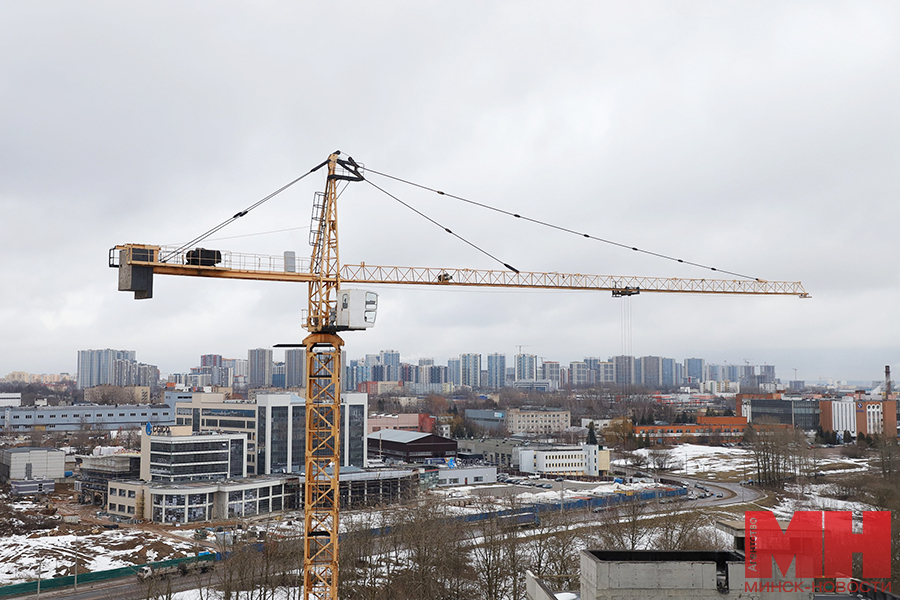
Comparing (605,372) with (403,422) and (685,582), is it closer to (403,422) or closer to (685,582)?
(403,422)

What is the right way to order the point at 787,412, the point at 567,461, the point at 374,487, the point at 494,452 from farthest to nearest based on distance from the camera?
the point at 787,412, the point at 494,452, the point at 567,461, the point at 374,487

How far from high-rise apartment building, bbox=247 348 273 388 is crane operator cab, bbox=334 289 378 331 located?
487ft

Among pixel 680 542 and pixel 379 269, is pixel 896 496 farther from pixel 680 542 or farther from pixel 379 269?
pixel 379 269

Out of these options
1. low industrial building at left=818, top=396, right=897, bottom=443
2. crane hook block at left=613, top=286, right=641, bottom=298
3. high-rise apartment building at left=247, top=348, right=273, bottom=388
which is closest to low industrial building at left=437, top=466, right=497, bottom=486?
crane hook block at left=613, top=286, right=641, bottom=298

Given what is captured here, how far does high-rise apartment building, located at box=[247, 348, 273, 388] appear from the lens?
16088 cm

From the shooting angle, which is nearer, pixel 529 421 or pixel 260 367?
pixel 529 421

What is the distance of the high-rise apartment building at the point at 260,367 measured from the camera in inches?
6334

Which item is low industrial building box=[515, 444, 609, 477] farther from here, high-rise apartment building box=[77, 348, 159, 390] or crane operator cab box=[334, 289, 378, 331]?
high-rise apartment building box=[77, 348, 159, 390]

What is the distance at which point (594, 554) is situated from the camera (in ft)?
37.0

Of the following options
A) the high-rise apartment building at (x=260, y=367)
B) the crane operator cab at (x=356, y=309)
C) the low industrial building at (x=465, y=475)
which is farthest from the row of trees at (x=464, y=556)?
the high-rise apartment building at (x=260, y=367)

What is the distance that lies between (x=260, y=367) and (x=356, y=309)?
151652 mm

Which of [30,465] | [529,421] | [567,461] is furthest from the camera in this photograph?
[529,421]

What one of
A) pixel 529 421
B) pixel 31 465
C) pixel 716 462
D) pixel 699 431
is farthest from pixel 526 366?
pixel 31 465

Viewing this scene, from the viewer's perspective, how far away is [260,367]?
16275 cm
